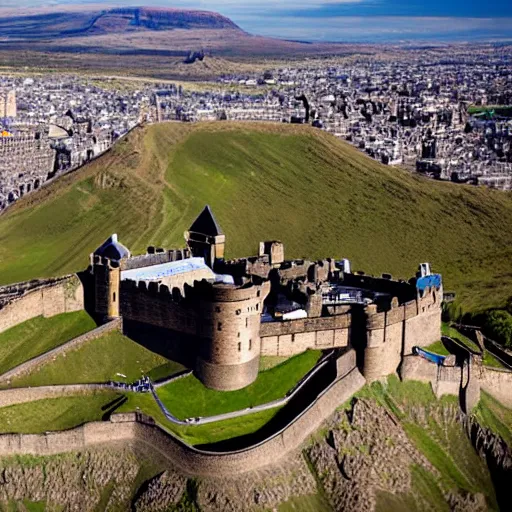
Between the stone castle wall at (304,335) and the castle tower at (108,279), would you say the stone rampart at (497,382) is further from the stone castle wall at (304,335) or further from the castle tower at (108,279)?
the castle tower at (108,279)

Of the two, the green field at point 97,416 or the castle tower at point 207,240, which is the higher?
the castle tower at point 207,240

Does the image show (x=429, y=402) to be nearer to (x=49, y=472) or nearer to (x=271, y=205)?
(x=49, y=472)

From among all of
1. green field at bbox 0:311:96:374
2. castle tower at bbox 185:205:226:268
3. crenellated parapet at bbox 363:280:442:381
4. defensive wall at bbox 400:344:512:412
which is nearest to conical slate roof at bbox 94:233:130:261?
green field at bbox 0:311:96:374

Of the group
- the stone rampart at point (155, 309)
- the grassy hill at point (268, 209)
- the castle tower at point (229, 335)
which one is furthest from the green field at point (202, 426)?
the grassy hill at point (268, 209)

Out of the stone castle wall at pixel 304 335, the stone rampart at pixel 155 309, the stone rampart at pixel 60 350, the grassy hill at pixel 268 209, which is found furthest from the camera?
the grassy hill at pixel 268 209

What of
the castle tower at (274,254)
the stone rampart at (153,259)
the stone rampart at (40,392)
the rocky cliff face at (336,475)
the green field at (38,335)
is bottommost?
the rocky cliff face at (336,475)

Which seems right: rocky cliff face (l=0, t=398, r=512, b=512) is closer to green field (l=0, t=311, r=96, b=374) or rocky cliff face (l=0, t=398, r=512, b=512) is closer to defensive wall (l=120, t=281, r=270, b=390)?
defensive wall (l=120, t=281, r=270, b=390)
